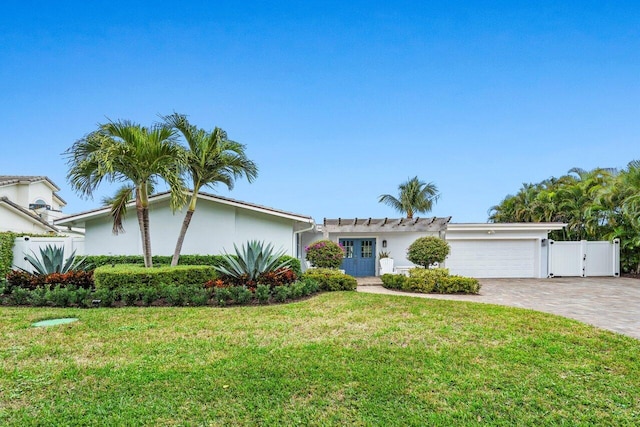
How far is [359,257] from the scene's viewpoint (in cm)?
2039

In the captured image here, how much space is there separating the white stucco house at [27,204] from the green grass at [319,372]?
1516 centimetres

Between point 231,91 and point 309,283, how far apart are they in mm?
9886

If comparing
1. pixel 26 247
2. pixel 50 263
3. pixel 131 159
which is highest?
pixel 131 159

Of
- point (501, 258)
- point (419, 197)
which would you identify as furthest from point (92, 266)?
point (419, 197)

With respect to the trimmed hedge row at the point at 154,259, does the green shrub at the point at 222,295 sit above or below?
below

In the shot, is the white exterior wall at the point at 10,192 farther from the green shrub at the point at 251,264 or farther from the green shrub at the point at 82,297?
the green shrub at the point at 251,264

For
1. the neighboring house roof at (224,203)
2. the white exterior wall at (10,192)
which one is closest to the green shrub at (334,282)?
the neighboring house roof at (224,203)

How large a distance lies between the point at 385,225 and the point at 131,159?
1224 centimetres

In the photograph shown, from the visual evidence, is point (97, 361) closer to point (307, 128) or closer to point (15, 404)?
point (15, 404)

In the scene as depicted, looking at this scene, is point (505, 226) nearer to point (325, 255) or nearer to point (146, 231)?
point (325, 255)

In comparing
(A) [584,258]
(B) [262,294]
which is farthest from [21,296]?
(A) [584,258]

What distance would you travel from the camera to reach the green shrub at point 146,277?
9.74 m

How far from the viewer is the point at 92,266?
1335 cm

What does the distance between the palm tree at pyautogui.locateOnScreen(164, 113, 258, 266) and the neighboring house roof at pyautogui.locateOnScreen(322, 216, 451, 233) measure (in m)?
7.63
